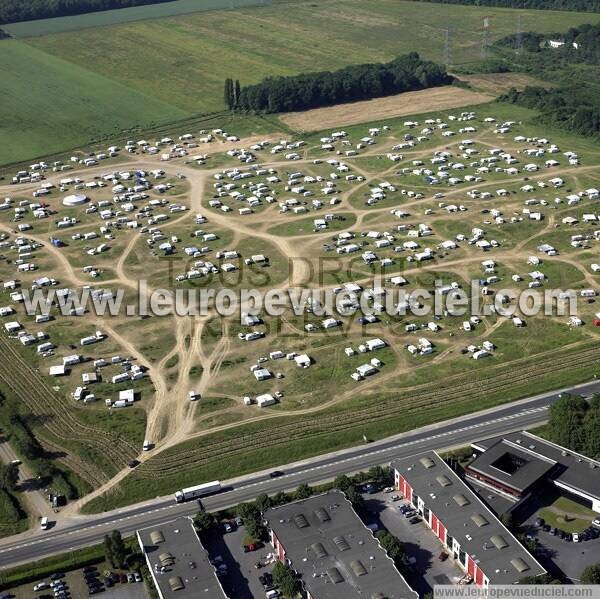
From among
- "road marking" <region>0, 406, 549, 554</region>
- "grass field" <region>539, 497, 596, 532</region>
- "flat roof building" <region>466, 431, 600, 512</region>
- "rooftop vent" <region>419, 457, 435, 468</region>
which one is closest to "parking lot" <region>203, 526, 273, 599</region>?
"road marking" <region>0, 406, 549, 554</region>

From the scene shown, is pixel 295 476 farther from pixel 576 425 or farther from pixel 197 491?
pixel 576 425

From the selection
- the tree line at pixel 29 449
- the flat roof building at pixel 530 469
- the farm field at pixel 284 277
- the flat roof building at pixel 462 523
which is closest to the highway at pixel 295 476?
the farm field at pixel 284 277

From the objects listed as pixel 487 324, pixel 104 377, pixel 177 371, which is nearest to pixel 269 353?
pixel 177 371

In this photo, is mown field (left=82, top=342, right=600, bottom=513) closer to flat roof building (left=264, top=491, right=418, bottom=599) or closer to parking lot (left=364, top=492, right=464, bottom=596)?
parking lot (left=364, top=492, right=464, bottom=596)

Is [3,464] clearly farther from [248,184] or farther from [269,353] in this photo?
[248,184]

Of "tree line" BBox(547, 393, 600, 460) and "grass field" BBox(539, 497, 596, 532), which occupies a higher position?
"tree line" BBox(547, 393, 600, 460)

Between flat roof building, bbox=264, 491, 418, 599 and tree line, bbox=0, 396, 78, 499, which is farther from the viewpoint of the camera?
tree line, bbox=0, 396, 78, 499

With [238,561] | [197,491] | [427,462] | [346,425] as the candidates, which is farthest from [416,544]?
[197,491]
